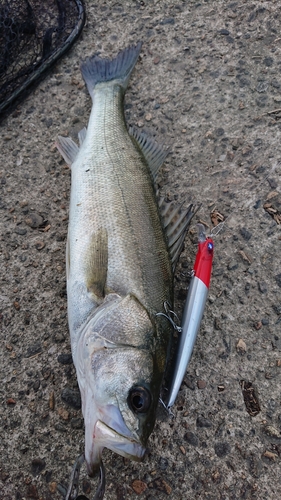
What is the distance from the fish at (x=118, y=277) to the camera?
1696 millimetres

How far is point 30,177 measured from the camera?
10.0ft

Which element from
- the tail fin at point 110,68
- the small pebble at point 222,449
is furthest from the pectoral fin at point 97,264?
the tail fin at point 110,68

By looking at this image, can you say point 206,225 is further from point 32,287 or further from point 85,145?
point 32,287

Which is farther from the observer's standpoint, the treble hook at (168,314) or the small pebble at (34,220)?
the small pebble at (34,220)

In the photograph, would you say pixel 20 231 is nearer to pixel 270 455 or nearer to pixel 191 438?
pixel 191 438

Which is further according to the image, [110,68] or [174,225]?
[110,68]

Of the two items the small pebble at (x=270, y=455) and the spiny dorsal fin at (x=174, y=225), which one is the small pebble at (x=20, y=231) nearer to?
the spiny dorsal fin at (x=174, y=225)

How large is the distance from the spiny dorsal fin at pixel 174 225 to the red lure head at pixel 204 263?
0.14 meters

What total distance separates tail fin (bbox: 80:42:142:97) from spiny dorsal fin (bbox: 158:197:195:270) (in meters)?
1.37

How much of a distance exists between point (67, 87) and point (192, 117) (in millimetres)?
1141

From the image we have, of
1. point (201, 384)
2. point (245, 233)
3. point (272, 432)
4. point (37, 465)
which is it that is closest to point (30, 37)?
point (245, 233)

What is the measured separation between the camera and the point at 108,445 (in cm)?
164

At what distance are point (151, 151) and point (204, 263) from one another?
0.92m

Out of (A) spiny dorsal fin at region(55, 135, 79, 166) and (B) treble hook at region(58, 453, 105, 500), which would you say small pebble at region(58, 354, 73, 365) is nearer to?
(B) treble hook at region(58, 453, 105, 500)
